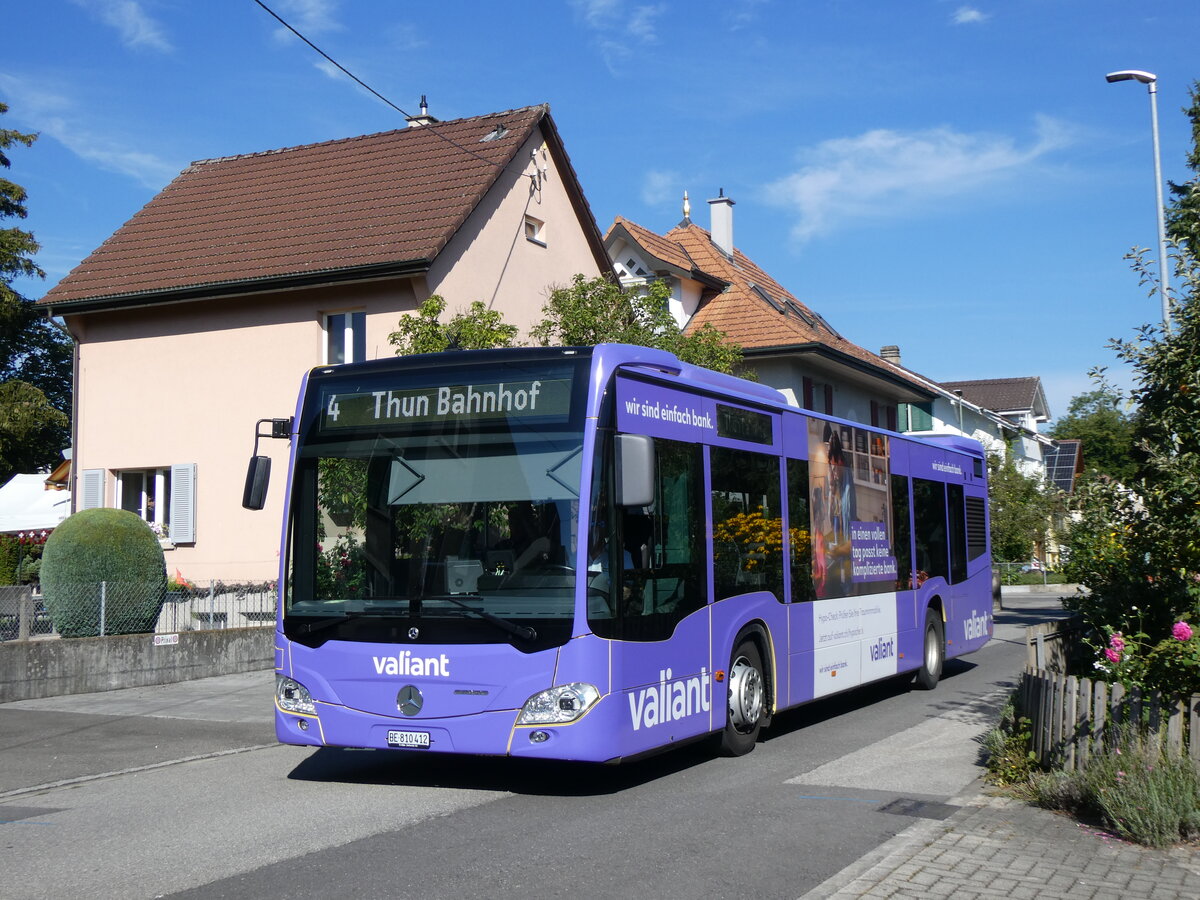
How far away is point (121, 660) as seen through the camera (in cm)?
1559

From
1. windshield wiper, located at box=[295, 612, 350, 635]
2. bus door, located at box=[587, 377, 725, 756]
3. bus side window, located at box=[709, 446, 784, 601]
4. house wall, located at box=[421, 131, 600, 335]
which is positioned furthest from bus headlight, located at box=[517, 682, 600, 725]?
house wall, located at box=[421, 131, 600, 335]

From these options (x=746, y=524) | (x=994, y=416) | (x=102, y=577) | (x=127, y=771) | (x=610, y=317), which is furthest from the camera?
(x=994, y=416)

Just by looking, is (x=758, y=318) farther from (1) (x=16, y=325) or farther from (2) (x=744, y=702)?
(2) (x=744, y=702)

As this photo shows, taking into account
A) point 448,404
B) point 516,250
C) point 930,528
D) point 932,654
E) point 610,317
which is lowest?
point 932,654

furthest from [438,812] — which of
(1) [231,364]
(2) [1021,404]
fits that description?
(2) [1021,404]

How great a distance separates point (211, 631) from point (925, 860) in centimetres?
1213

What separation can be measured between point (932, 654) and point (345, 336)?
40.5 ft

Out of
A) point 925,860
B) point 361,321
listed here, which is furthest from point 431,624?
point 361,321

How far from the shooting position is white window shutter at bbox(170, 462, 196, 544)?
23.6m

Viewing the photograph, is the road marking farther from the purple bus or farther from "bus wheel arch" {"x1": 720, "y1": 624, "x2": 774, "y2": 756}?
"bus wheel arch" {"x1": 720, "y1": 624, "x2": 774, "y2": 756}

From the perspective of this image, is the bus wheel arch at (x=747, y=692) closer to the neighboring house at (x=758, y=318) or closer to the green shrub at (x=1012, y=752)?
the green shrub at (x=1012, y=752)

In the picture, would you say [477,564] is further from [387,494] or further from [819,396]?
[819,396]

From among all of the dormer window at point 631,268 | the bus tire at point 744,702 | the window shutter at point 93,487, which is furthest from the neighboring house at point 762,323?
the bus tire at point 744,702

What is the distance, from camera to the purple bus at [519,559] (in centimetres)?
831
